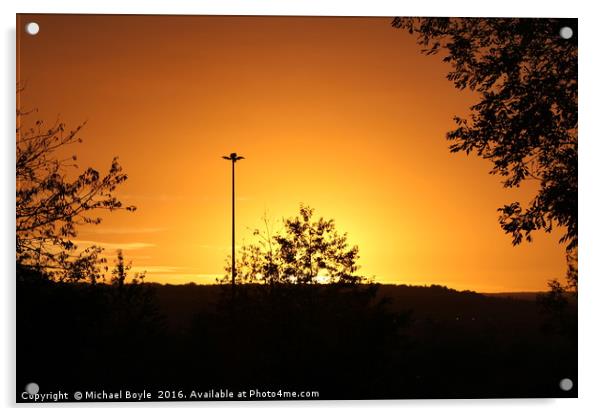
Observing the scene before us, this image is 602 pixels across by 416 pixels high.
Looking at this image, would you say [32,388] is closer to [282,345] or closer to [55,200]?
[55,200]

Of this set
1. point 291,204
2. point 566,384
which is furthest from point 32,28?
point 566,384

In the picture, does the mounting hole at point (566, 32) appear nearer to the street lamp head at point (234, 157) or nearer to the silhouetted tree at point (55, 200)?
the street lamp head at point (234, 157)

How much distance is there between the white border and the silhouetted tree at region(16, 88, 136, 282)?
11 centimetres

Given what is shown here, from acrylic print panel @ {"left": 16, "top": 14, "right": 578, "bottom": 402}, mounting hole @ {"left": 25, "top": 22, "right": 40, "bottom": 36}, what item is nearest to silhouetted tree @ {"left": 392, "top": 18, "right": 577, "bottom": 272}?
acrylic print panel @ {"left": 16, "top": 14, "right": 578, "bottom": 402}

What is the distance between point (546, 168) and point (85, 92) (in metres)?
4.14

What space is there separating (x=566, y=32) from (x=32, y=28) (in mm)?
4725

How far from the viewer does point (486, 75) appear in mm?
8297

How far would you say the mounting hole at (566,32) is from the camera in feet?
27.1

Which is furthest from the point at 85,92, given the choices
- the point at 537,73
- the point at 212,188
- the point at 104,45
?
the point at 537,73

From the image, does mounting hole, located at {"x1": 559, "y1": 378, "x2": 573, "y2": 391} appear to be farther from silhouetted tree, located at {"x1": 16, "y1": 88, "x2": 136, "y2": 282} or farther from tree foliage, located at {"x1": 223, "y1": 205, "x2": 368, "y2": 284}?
silhouetted tree, located at {"x1": 16, "y1": 88, "x2": 136, "y2": 282}

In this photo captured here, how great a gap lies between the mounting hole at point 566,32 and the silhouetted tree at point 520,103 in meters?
0.03

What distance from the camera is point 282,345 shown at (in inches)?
311

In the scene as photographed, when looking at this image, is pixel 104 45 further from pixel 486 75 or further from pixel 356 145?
pixel 486 75

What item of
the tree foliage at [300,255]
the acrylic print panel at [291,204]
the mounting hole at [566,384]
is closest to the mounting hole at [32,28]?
the acrylic print panel at [291,204]
